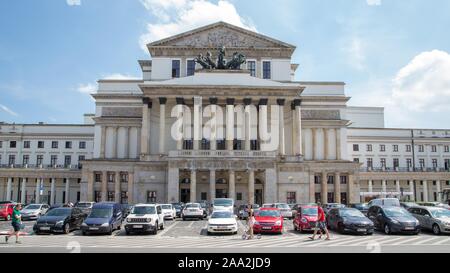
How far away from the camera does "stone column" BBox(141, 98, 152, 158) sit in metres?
57.3

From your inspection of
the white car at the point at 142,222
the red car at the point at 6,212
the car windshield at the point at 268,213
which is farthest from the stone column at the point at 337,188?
the red car at the point at 6,212

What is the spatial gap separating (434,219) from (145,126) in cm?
4174

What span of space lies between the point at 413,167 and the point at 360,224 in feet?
199

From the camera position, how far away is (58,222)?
77.4 ft

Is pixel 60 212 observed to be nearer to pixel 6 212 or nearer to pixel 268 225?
pixel 268 225

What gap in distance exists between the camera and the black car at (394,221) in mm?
23328

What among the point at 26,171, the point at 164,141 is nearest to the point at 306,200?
the point at 164,141

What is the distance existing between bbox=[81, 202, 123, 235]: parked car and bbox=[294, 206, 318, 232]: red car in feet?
37.9

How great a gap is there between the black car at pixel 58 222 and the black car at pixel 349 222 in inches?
648

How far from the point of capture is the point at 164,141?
58.5 meters

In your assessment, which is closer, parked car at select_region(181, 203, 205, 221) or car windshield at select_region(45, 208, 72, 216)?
car windshield at select_region(45, 208, 72, 216)

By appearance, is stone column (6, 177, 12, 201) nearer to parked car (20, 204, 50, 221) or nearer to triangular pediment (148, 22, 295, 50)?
triangular pediment (148, 22, 295, 50)

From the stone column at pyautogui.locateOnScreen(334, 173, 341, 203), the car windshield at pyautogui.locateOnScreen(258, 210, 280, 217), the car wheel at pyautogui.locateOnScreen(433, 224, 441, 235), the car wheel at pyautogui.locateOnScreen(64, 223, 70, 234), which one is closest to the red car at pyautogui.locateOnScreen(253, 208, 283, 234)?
the car windshield at pyautogui.locateOnScreen(258, 210, 280, 217)
